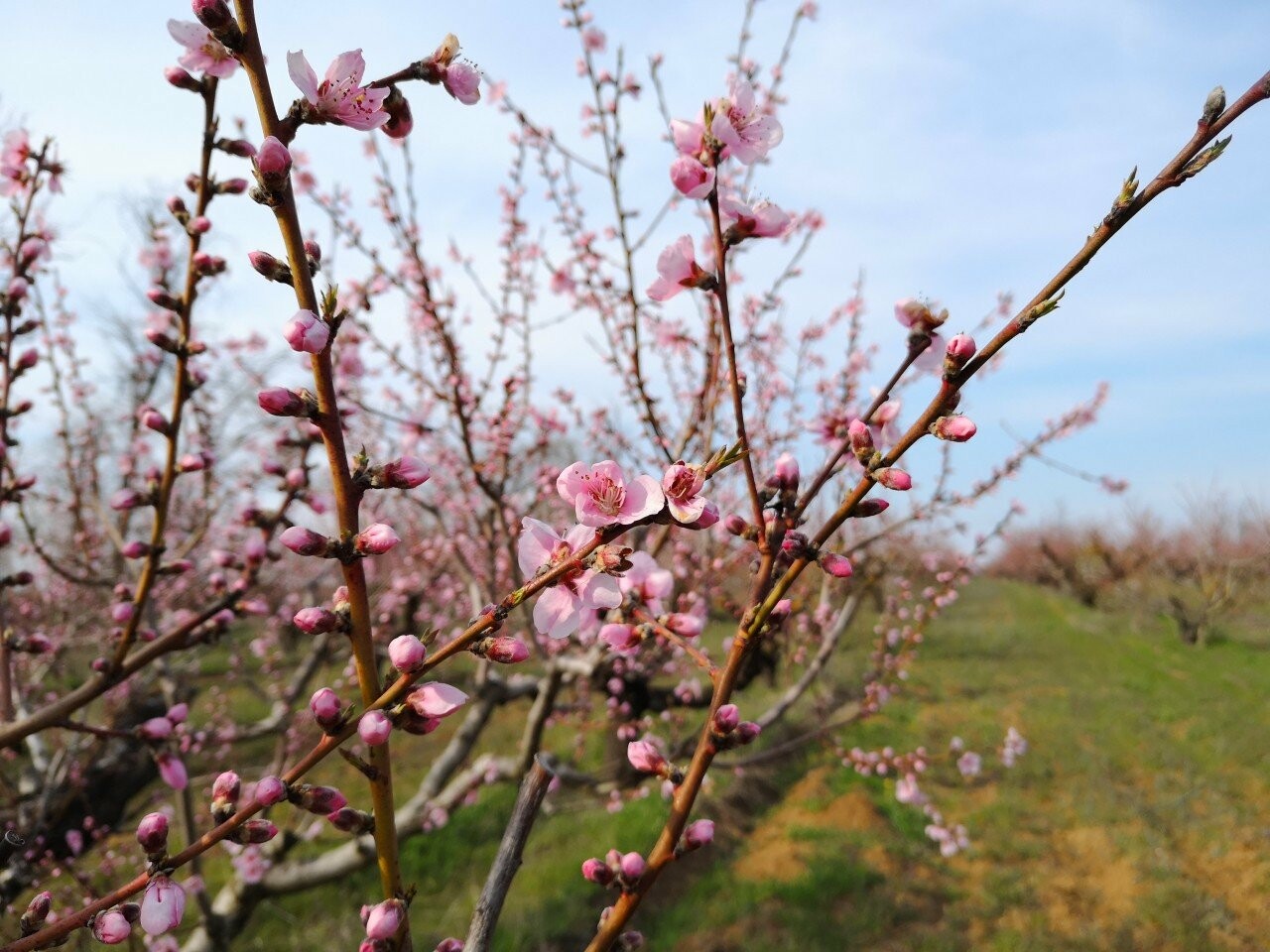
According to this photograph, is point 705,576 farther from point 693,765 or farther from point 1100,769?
point 1100,769

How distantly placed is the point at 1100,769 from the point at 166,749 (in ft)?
29.7

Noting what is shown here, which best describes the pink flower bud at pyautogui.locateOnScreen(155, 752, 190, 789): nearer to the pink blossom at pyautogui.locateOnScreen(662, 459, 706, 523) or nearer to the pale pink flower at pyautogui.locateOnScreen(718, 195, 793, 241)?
the pink blossom at pyautogui.locateOnScreen(662, 459, 706, 523)

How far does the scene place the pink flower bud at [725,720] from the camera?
1.00 metres

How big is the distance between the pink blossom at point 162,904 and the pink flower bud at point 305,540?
437 mm

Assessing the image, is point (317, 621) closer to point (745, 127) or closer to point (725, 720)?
point (725, 720)

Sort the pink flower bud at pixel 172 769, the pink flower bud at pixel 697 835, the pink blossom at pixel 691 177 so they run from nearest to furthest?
the pink flower bud at pixel 697 835
the pink blossom at pixel 691 177
the pink flower bud at pixel 172 769

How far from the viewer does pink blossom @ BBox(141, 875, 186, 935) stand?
0.84 metres

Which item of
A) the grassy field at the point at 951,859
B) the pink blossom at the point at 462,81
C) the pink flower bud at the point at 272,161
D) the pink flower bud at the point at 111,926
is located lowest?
the grassy field at the point at 951,859

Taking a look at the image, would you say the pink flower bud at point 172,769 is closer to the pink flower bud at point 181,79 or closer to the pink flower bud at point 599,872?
the pink flower bud at point 599,872

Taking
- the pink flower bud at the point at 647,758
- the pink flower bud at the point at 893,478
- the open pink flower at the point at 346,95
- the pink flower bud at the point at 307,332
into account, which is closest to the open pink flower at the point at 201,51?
the open pink flower at the point at 346,95

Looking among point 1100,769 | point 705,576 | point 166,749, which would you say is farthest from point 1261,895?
point 166,749

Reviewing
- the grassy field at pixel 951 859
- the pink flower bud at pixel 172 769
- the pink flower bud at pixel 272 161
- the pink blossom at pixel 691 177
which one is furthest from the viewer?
the grassy field at pixel 951 859

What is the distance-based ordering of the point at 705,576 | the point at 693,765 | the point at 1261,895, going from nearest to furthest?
the point at 693,765, the point at 705,576, the point at 1261,895

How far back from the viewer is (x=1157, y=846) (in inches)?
237
